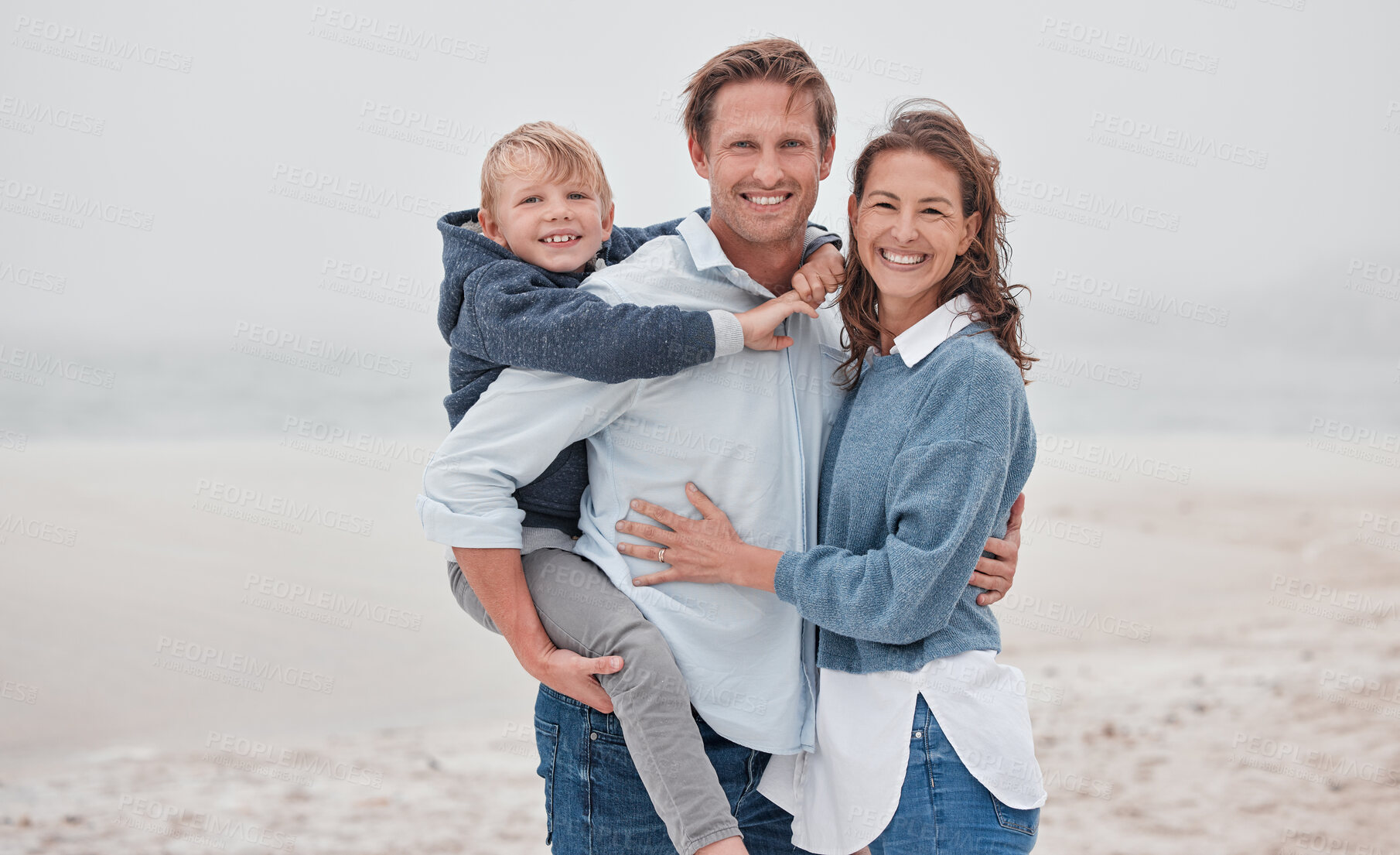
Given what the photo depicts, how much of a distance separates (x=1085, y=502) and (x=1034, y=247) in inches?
475

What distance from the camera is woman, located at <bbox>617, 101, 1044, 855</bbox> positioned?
160 centimetres

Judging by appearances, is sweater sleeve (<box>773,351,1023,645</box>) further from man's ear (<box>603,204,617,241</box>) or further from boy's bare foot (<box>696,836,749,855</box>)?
man's ear (<box>603,204,617,241</box>)

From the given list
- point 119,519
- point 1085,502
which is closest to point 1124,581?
point 1085,502

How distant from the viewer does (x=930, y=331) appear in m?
1.74

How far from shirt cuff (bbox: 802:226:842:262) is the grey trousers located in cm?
79

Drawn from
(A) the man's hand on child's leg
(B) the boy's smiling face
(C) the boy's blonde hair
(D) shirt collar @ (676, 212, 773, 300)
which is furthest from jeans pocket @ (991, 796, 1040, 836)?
(C) the boy's blonde hair

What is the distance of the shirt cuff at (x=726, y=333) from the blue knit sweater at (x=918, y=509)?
0.26 m

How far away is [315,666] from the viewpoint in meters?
8.06

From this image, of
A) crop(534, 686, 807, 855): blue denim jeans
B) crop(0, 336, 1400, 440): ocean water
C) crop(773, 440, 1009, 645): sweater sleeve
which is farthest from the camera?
crop(0, 336, 1400, 440): ocean water

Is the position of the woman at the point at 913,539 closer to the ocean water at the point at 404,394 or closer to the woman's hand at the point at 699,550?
the woman's hand at the point at 699,550

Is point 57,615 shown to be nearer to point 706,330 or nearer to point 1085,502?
point 706,330

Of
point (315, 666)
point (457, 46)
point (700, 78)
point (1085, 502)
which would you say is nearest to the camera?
point (700, 78)

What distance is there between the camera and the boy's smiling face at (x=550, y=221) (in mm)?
1935

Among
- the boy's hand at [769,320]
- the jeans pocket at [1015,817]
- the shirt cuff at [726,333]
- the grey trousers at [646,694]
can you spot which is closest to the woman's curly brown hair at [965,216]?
the boy's hand at [769,320]
